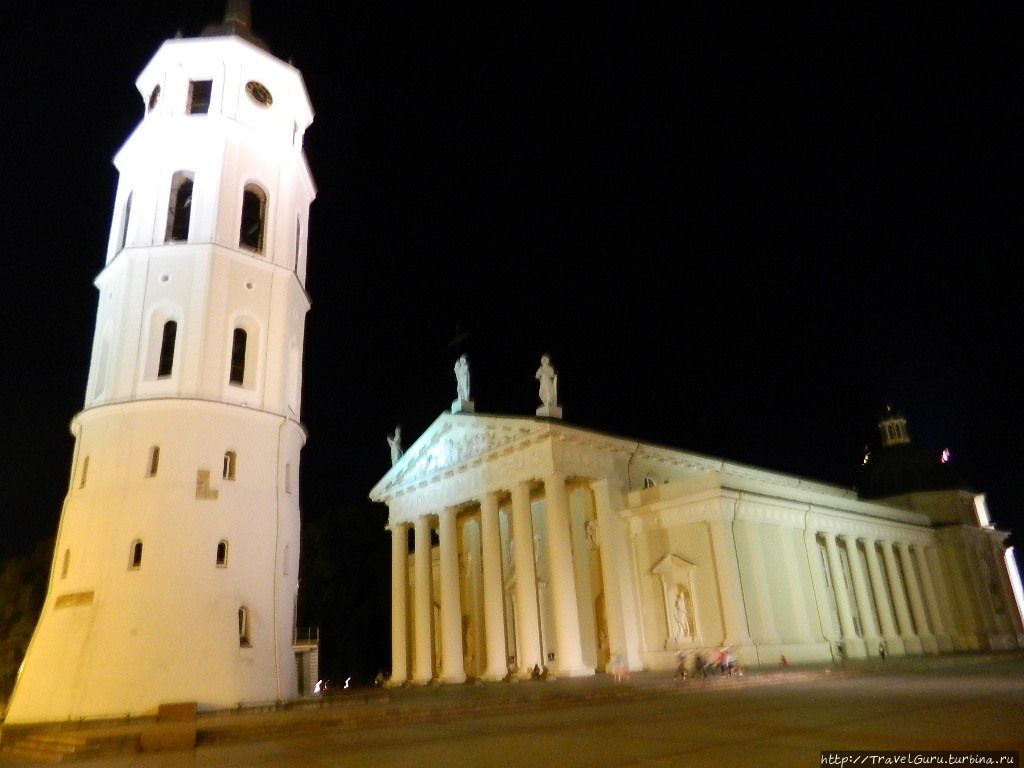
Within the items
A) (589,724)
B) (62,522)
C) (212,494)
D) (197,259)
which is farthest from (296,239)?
(589,724)

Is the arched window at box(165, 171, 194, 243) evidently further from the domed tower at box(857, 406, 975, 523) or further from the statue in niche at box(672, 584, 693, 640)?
the domed tower at box(857, 406, 975, 523)

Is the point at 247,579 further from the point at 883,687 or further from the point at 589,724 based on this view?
the point at 883,687

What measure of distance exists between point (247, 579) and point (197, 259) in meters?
10.6

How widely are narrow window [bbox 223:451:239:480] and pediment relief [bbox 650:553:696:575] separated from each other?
17.3 meters

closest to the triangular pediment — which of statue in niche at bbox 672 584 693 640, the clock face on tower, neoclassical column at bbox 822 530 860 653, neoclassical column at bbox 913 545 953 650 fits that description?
statue in niche at bbox 672 584 693 640

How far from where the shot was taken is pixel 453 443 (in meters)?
35.8

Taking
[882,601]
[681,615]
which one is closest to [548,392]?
[681,615]

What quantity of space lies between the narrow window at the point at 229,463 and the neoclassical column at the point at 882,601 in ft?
106

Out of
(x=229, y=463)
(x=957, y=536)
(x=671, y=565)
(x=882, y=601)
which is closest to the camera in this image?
(x=229, y=463)

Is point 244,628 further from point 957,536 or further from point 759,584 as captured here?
point 957,536

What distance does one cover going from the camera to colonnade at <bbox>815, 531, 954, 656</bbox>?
35406 mm

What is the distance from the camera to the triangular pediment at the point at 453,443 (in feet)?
106

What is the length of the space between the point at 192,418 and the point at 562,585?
1486cm

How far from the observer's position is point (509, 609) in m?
36.8
